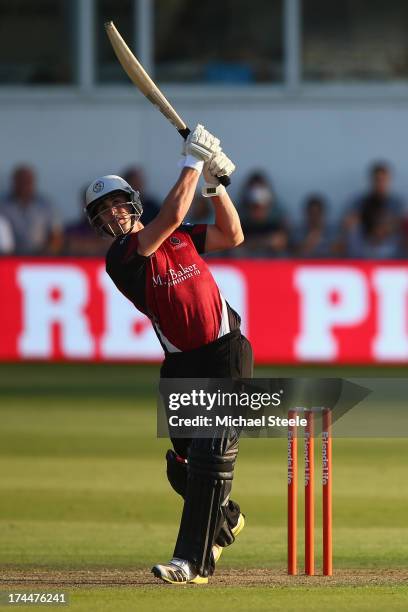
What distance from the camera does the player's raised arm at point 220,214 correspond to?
6.19m

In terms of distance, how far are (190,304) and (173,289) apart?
105mm

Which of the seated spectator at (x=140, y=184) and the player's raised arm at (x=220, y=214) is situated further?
the seated spectator at (x=140, y=184)

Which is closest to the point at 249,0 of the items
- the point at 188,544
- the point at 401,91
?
the point at 401,91

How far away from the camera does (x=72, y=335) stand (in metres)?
13.9

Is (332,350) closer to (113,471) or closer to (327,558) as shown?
(113,471)

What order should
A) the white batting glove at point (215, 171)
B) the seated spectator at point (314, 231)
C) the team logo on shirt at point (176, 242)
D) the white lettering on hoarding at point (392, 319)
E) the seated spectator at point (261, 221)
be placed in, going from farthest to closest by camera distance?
1. the seated spectator at point (314, 231)
2. the seated spectator at point (261, 221)
3. the white lettering on hoarding at point (392, 319)
4. the team logo on shirt at point (176, 242)
5. the white batting glove at point (215, 171)

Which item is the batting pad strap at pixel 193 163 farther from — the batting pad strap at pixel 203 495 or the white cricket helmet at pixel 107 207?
the batting pad strap at pixel 203 495

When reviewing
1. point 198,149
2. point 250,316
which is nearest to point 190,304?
point 198,149

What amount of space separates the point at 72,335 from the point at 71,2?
18.6 feet

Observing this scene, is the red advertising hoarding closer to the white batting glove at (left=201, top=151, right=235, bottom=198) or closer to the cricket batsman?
the cricket batsman

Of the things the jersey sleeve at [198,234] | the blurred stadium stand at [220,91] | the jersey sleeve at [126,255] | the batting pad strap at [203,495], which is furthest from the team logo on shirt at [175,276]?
the blurred stadium stand at [220,91]

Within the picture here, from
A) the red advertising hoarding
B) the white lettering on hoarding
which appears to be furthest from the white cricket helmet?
the white lettering on hoarding

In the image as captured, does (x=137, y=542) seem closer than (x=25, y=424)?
Yes

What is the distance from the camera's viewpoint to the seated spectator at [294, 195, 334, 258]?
15737mm
